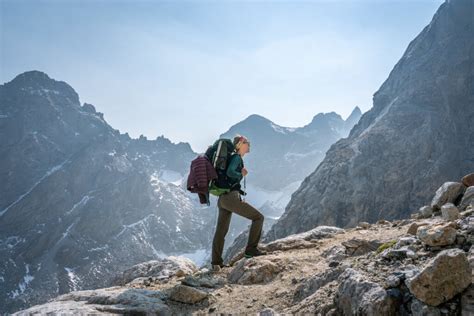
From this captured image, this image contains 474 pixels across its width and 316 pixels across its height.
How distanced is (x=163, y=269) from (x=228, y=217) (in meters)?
3.43

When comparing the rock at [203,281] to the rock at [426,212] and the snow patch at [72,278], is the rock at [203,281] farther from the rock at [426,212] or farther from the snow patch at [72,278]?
the snow patch at [72,278]

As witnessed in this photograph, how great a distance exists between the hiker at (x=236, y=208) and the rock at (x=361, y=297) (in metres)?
3.91

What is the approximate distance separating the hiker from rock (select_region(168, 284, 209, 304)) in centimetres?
202

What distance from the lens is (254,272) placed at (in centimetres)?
791

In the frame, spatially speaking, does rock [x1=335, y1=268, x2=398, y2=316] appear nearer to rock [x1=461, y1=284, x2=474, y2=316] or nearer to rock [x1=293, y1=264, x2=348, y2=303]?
rock [x1=461, y1=284, x2=474, y2=316]

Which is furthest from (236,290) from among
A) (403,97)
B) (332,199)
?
(403,97)

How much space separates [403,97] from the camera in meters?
110

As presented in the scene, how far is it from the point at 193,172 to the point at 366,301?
5.19 m

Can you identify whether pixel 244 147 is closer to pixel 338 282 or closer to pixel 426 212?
pixel 338 282

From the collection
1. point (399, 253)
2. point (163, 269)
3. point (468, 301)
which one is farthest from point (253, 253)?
point (468, 301)

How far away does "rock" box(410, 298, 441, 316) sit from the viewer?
375 centimetres

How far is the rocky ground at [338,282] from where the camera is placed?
389cm

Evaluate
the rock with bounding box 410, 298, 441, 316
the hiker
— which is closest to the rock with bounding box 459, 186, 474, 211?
the hiker

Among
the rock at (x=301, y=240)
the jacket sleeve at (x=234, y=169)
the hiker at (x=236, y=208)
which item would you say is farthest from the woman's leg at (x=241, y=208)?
the rock at (x=301, y=240)
